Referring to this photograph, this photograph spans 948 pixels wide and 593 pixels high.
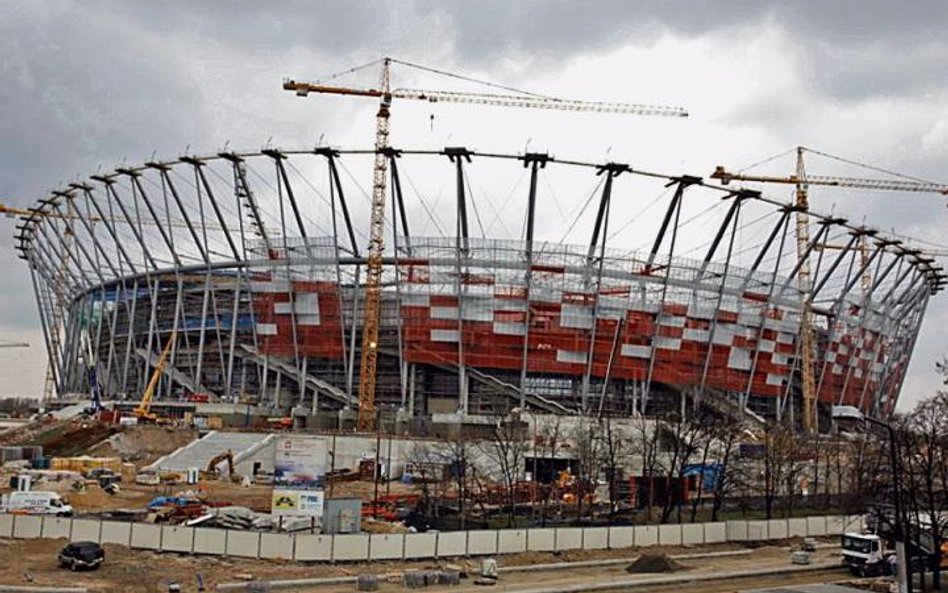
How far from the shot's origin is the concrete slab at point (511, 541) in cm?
3138

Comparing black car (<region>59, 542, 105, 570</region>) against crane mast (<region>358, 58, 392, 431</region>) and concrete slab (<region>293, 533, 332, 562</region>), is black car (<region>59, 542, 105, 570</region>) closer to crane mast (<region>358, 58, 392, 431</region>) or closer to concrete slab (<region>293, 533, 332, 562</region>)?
concrete slab (<region>293, 533, 332, 562</region>)

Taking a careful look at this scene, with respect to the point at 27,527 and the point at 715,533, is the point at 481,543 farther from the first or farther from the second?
the point at 27,527

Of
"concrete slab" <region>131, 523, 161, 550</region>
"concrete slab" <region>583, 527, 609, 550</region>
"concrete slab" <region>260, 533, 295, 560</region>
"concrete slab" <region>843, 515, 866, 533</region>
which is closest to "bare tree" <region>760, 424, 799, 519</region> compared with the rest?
"concrete slab" <region>843, 515, 866, 533</region>

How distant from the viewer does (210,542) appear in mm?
28719

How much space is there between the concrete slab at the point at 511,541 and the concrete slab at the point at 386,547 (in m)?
3.60

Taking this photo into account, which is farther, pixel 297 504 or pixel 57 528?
pixel 297 504

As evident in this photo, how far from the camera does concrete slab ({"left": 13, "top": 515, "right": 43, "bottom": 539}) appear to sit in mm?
29719

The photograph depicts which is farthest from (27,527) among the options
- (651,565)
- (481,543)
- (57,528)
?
(651,565)

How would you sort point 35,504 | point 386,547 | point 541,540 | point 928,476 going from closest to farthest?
point 928,476 < point 386,547 < point 541,540 < point 35,504

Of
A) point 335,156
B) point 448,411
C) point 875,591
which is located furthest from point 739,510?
point 335,156

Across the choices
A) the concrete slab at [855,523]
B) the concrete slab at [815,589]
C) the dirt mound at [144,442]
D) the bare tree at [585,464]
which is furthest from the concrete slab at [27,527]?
the concrete slab at [855,523]

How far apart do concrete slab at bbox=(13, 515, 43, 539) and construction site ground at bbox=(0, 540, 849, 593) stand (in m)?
0.70

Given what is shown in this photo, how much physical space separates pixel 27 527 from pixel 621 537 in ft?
68.1

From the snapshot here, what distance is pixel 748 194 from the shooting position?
73.1m
